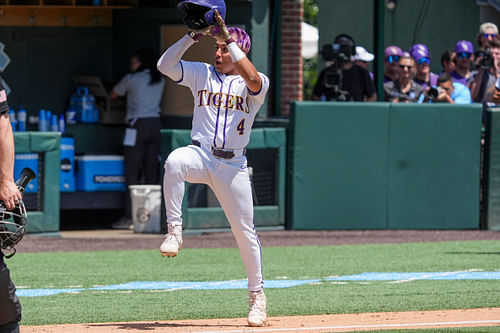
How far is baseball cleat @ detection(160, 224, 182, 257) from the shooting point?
6398 mm

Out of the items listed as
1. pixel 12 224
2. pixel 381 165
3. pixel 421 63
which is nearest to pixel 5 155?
pixel 12 224

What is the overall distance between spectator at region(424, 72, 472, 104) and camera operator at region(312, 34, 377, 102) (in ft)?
2.45

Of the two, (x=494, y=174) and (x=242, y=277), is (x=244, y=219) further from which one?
(x=494, y=174)

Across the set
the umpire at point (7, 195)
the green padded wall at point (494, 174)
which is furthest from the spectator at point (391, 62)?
the umpire at point (7, 195)

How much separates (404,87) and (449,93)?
580 mm

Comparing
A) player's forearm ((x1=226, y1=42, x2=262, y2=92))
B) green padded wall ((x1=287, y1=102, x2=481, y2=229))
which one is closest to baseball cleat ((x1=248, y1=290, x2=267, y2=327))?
player's forearm ((x1=226, y1=42, x2=262, y2=92))

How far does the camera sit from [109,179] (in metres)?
14.8

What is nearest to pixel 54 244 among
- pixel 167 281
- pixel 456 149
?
pixel 167 281

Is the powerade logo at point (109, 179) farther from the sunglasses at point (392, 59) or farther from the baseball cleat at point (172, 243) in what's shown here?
the baseball cleat at point (172, 243)

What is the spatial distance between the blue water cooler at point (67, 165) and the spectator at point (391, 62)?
14.1 ft

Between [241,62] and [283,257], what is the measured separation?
5.20 metres

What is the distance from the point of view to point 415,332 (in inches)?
251

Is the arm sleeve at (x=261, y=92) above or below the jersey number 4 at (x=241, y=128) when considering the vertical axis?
above

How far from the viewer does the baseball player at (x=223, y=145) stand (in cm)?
662
